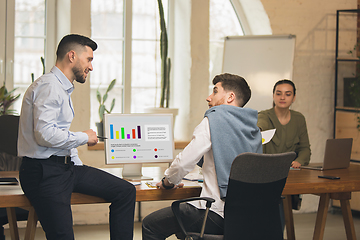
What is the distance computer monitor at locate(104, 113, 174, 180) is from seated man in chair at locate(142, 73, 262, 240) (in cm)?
38

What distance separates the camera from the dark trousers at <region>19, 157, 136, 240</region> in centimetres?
204

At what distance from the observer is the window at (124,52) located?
4.80 metres

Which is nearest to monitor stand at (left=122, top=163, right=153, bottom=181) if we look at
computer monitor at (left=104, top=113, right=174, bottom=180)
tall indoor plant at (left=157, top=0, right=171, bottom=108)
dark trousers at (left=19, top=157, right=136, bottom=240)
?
computer monitor at (left=104, top=113, right=174, bottom=180)

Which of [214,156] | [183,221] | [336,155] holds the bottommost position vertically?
[183,221]

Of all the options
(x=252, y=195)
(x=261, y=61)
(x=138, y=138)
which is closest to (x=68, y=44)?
(x=138, y=138)

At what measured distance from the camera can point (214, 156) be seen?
2.20 m

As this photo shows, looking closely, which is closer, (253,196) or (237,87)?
(253,196)

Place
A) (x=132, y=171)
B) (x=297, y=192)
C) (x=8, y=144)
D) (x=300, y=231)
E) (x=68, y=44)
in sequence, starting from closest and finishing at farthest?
A: (x=68, y=44)
(x=297, y=192)
(x=132, y=171)
(x=8, y=144)
(x=300, y=231)

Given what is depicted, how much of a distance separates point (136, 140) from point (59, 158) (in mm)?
622

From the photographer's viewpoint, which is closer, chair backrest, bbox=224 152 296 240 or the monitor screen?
chair backrest, bbox=224 152 296 240

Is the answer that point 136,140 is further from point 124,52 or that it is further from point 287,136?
point 124,52

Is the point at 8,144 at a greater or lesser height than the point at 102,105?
lesser

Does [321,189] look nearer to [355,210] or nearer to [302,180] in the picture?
[302,180]

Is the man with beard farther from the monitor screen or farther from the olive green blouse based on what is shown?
the olive green blouse
